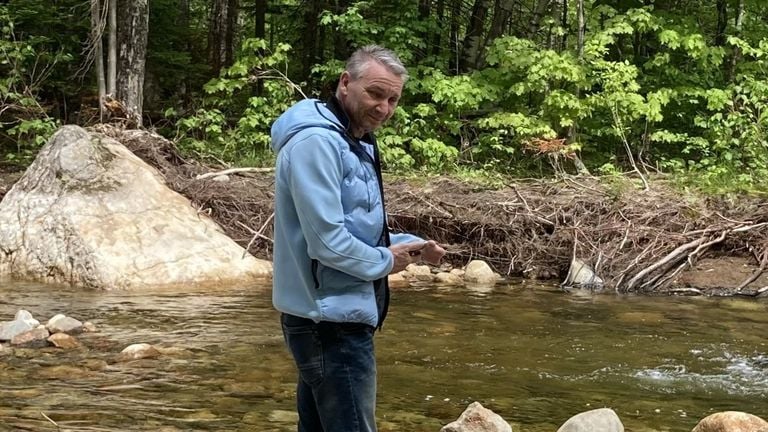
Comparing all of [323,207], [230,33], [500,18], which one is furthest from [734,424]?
[230,33]

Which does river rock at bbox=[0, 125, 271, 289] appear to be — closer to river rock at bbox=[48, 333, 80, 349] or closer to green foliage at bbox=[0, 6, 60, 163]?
river rock at bbox=[48, 333, 80, 349]

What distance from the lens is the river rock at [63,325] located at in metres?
5.59

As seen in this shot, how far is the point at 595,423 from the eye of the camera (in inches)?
139

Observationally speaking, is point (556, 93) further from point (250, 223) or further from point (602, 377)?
point (602, 377)

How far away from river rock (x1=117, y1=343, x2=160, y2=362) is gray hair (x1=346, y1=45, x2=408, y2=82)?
336 cm

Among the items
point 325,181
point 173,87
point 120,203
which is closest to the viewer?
point 325,181

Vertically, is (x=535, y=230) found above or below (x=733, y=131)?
below

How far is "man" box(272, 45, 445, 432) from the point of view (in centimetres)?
216

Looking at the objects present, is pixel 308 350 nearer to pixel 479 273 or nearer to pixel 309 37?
pixel 479 273

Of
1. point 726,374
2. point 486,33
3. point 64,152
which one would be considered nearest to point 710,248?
point 726,374

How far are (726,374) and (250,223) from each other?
5.97 meters

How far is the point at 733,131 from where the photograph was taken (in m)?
13.1

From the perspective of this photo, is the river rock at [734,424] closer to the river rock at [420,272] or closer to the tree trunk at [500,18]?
the river rock at [420,272]

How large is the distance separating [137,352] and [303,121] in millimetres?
3356
